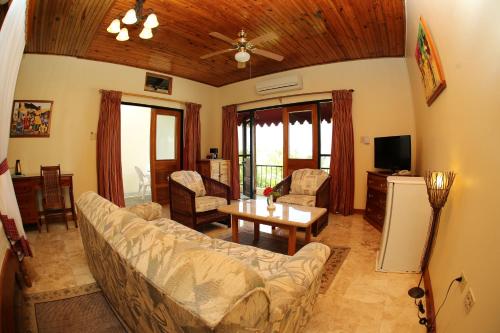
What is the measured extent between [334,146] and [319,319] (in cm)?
325

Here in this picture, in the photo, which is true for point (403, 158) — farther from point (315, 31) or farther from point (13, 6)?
point (13, 6)

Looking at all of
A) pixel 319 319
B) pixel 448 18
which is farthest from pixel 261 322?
pixel 448 18

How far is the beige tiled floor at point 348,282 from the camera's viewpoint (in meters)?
1.66

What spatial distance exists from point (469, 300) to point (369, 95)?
147 inches

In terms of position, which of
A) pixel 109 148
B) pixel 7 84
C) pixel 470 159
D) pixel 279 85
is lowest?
pixel 470 159

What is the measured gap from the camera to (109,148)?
4309 millimetres

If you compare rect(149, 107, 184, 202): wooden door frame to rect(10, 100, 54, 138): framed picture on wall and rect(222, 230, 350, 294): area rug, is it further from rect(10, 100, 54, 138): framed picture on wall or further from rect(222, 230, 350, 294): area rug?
rect(222, 230, 350, 294): area rug

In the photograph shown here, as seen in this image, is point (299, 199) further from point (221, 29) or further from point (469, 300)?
point (221, 29)

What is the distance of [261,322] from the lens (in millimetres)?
796

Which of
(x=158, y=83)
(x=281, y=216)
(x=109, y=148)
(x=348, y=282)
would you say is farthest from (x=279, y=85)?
(x=348, y=282)

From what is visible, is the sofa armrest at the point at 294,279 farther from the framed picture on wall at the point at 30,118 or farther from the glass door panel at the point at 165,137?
the glass door panel at the point at 165,137

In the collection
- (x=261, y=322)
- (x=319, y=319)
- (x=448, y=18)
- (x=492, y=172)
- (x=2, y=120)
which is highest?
(x=448, y=18)

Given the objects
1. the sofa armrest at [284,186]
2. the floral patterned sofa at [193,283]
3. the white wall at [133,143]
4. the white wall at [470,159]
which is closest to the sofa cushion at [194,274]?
the floral patterned sofa at [193,283]

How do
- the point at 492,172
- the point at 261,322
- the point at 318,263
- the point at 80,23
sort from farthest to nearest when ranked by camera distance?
the point at 80,23 < the point at 318,263 < the point at 492,172 < the point at 261,322
